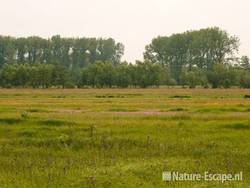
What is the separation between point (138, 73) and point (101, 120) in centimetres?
7902

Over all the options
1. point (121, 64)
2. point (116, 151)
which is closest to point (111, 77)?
point (121, 64)

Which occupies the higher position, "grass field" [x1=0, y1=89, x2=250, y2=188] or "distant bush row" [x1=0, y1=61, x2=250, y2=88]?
"distant bush row" [x1=0, y1=61, x2=250, y2=88]

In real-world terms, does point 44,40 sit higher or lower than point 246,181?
higher

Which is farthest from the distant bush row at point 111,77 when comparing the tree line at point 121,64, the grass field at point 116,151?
the grass field at point 116,151

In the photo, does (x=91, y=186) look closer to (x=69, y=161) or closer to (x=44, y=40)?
(x=69, y=161)

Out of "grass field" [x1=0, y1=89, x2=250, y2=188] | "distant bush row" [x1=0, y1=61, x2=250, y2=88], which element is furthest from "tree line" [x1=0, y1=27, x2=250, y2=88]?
"grass field" [x1=0, y1=89, x2=250, y2=188]

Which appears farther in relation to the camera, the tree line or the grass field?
the tree line

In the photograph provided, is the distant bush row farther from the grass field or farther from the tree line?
the grass field

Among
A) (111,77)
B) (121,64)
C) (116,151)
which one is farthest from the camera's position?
(121,64)

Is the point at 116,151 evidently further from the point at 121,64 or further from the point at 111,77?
the point at 121,64

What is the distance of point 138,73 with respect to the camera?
4097 inches

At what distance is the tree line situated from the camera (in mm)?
102125

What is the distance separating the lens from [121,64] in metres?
114

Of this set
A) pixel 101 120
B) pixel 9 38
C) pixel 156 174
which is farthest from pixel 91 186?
pixel 9 38
